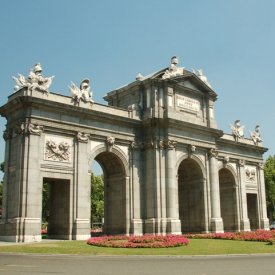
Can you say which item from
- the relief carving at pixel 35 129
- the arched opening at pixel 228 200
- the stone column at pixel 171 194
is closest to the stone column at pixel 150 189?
the stone column at pixel 171 194

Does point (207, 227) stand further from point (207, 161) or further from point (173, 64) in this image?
point (173, 64)

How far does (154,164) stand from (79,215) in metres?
9.46

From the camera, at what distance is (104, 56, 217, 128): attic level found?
139 feet

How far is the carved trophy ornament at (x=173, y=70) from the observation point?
43312mm

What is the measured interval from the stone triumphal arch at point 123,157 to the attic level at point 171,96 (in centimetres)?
11

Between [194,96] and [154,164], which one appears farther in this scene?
[194,96]

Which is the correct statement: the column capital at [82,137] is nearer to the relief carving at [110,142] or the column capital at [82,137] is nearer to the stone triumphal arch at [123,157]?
the stone triumphal arch at [123,157]

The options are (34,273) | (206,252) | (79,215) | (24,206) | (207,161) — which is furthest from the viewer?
(207,161)

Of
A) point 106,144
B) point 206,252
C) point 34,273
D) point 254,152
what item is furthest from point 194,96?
point 34,273

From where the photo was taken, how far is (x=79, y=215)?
3569cm

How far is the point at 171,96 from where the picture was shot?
43094 mm

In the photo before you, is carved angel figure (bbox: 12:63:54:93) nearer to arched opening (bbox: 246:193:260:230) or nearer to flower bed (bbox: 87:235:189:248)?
flower bed (bbox: 87:235:189:248)

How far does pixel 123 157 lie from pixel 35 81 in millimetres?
11370

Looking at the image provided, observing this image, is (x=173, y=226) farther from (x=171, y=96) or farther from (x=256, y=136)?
(x=256, y=136)
